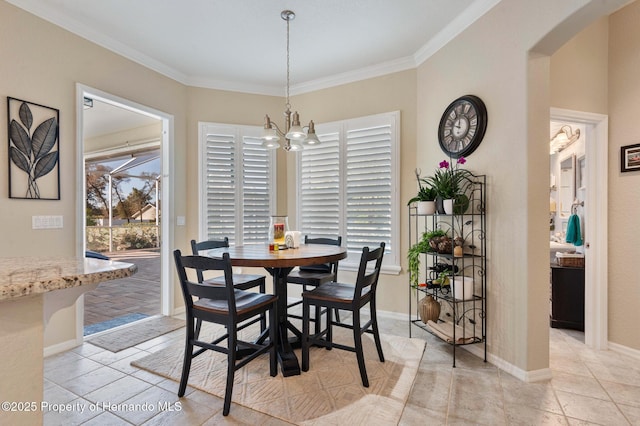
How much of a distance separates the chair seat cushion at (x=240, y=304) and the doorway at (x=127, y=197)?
1615mm

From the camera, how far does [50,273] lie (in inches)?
36.2

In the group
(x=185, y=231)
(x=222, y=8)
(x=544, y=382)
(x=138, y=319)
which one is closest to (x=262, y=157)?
(x=185, y=231)

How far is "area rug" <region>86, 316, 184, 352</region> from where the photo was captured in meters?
2.82

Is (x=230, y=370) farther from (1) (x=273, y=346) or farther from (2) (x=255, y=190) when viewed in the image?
(2) (x=255, y=190)

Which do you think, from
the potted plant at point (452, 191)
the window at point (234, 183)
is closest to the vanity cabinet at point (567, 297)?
the potted plant at point (452, 191)

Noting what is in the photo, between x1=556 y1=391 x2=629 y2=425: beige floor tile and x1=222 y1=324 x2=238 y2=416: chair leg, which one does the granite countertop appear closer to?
x1=222 y1=324 x2=238 y2=416: chair leg

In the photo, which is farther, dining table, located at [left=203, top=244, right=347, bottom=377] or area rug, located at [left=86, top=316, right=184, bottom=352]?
area rug, located at [left=86, top=316, right=184, bottom=352]

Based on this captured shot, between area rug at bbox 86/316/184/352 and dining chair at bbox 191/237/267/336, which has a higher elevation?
dining chair at bbox 191/237/267/336

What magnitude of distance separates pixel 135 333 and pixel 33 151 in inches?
72.1

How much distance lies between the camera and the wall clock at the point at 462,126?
2.58 metres

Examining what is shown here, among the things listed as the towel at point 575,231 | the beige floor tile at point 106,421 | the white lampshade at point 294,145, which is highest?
the white lampshade at point 294,145

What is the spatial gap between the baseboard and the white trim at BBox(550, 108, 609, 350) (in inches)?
180

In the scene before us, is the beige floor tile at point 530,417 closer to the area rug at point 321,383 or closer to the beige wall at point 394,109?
the area rug at point 321,383

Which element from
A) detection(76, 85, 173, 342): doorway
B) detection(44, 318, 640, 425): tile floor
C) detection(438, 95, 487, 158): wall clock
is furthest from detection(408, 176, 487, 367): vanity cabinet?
detection(76, 85, 173, 342): doorway
